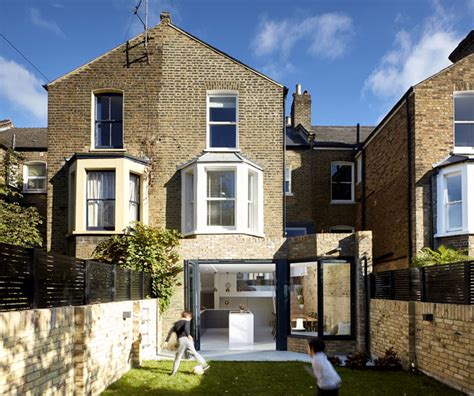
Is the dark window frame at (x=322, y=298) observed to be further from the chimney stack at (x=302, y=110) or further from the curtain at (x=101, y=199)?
the chimney stack at (x=302, y=110)

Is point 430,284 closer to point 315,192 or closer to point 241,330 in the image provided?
point 241,330

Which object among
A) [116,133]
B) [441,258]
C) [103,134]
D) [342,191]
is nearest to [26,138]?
[103,134]

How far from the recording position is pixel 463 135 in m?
15.9

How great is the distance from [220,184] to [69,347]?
9.88 m

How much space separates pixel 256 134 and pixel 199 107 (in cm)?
234

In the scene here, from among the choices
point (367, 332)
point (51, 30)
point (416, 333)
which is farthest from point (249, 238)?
point (51, 30)

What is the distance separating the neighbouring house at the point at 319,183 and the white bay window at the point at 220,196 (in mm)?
5865

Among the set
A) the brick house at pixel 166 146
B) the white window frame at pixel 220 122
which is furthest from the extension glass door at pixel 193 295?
the white window frame at pixel 220 122

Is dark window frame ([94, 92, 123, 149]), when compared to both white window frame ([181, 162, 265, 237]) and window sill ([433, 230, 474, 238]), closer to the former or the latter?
white window frame ([181, 162, 265, 237])

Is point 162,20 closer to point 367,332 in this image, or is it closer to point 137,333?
point 137,333

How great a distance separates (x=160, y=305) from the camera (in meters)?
14.8

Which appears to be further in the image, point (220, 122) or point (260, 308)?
point (260, 308)

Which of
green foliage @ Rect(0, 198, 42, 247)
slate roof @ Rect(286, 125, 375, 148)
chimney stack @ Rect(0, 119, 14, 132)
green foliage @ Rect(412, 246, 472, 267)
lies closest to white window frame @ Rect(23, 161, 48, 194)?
chimney stack @ Rect(0, 119, 14, 132)

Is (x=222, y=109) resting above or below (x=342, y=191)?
above
